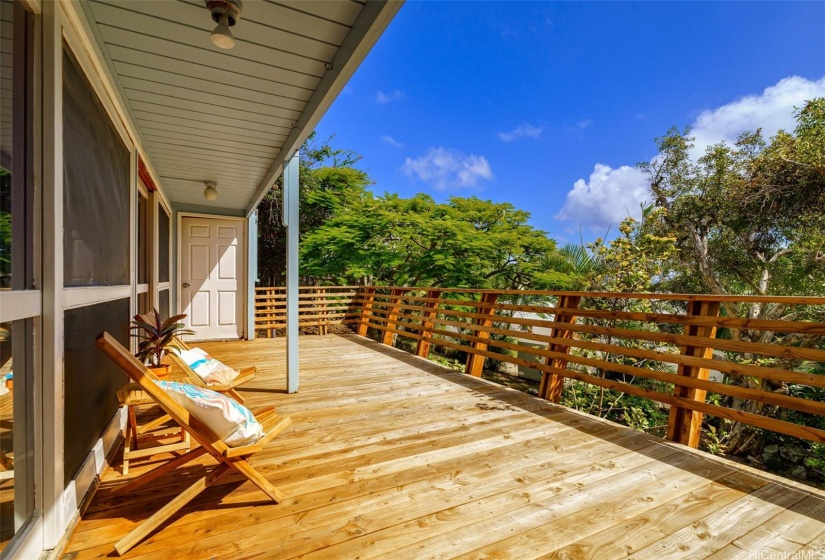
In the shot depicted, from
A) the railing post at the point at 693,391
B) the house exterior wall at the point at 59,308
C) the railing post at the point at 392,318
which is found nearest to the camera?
the house exterior wall at the point at 59,308

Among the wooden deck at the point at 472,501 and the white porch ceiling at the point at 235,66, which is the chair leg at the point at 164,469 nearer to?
the wooden deck at the point at 472,501

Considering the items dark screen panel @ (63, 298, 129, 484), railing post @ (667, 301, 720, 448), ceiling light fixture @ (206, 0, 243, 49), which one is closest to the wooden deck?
railing post @ (667, 301, 720, 448)

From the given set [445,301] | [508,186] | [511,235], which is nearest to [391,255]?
[511,235]

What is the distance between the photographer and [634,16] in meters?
20.4

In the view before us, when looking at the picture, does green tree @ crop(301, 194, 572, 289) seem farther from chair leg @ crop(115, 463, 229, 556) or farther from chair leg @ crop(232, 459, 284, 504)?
chair leg @ crop(115, 463, 229, 556)

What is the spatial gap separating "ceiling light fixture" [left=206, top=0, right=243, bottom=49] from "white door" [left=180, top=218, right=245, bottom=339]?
4.92 metres

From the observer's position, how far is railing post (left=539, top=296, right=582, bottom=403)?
3.54 meters

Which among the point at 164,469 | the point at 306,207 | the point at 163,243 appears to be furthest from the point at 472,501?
the point at 306,207

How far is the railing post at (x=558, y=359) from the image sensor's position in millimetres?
3541

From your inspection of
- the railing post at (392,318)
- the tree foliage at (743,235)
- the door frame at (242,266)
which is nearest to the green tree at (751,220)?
the tree foliage at (743,235)

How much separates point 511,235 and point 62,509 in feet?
24.7

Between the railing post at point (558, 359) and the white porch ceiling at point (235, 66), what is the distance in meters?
2.72

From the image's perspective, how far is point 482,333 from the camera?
14.7 feet

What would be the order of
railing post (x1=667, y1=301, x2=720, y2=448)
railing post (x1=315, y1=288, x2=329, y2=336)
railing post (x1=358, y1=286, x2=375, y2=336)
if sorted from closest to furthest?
1. railing post (x1=667, y1=301, x2=720, y2=448)
2. railing post (x1=358, y1=286, x2=375, y2=336)
3. railing post (x1=315, y1=288, x2=329, y2=336)
